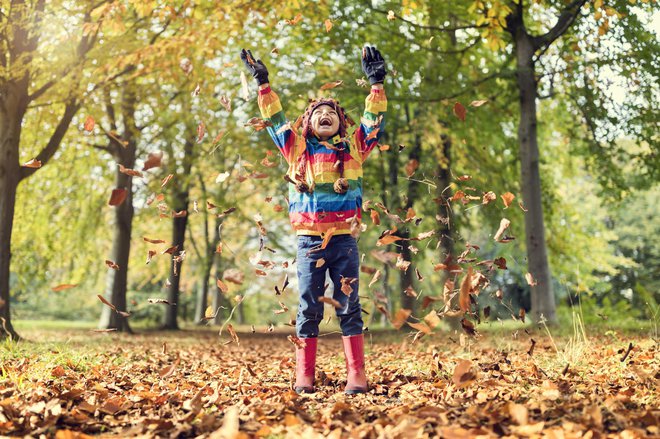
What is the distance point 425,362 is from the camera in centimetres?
571

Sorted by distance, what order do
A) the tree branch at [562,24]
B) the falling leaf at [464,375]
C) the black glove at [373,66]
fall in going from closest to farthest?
the falling leaf at [464,375], the black glove at [373,66], the tree branch at [562,24]

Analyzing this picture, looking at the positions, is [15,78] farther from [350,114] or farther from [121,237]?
[350,114]

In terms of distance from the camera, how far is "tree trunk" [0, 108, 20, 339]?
30.0 feet

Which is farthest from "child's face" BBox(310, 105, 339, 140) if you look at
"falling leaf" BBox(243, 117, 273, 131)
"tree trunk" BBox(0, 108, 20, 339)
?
"tree trunk" BBox(0, 108, 20, 339)

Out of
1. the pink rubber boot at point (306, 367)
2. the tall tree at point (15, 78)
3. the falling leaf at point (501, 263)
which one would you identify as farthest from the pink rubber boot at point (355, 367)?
the tall tree at point (15, 78)

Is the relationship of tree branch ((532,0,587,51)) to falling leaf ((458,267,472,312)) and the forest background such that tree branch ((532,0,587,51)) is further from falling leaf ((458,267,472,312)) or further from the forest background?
falling leaf ((458,267,472,312))

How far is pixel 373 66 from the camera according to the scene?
184 inches

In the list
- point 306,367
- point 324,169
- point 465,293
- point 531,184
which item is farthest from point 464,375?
point 531,184

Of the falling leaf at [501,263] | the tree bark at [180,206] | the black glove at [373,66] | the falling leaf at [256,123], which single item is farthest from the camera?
the tree bark at [180,206]

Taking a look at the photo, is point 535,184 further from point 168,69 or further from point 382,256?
point 382,256

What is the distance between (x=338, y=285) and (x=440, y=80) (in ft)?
26.8

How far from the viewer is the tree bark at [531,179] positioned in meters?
10.5

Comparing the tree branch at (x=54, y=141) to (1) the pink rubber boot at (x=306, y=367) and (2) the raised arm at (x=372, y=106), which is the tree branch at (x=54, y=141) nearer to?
(2) the raised arm at (x=372, y=106)

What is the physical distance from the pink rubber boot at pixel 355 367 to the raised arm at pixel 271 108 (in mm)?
1517
